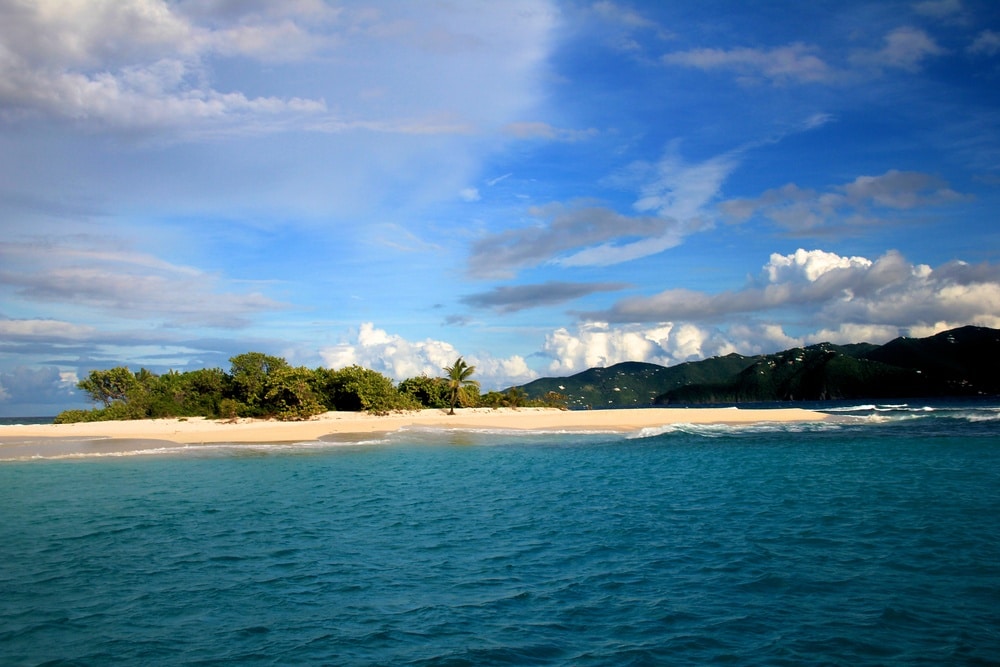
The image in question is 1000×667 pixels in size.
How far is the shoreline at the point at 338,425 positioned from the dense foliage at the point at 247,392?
2118 mm

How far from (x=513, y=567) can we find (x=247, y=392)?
192 ft

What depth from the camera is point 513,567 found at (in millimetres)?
13000

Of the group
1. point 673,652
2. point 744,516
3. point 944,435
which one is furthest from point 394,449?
point 944,435

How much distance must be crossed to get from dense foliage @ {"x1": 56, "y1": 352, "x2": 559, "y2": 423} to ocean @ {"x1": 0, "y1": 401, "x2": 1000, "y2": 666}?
1352 inches

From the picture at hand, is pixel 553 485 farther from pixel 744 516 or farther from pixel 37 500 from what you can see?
pixel 37 500

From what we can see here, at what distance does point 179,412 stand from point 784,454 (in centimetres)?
5856

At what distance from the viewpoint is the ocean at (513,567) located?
29.8ft

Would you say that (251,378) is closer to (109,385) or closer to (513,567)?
(109,385)

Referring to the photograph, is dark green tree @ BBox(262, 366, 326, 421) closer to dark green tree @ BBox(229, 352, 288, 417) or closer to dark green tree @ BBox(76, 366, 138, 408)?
dark green tree @ BBox(229, 352, 288, 417)

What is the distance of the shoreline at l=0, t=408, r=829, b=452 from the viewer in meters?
49.7

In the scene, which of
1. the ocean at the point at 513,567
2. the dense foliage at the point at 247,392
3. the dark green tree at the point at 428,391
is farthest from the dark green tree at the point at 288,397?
the ocean at the point at 513,567

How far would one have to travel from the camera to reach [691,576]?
1211 centimetres

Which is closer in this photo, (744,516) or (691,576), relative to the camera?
(691,576)

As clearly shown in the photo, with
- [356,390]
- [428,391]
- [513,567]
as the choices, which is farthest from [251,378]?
[513,567]
